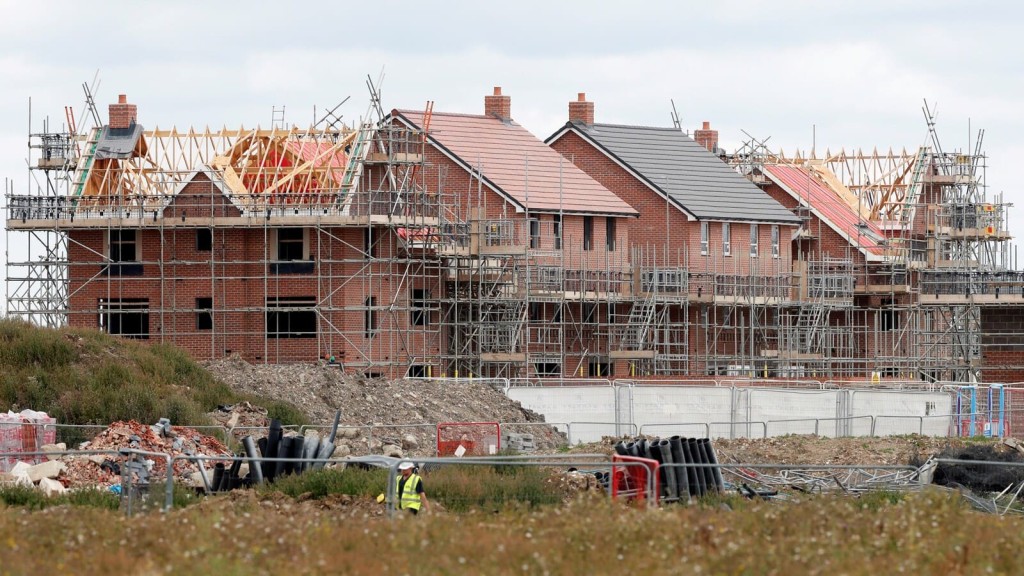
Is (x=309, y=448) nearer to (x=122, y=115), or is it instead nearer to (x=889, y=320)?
(x=122, y=115)

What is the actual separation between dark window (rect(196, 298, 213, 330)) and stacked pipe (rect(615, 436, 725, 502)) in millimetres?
27505

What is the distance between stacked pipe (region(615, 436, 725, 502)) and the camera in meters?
23.5

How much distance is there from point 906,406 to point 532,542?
30794mm

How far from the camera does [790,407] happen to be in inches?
1806

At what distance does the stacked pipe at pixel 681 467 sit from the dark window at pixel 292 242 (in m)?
27.0

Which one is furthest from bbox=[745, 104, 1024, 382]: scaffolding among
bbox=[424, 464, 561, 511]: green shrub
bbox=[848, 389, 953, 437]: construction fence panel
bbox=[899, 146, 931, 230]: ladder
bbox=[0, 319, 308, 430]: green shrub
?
bbox=[424, 464, 561, 511]: green shrub

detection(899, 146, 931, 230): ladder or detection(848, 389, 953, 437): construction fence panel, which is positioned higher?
detection(899, 146, 931, 230): ladder

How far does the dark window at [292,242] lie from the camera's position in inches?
2072

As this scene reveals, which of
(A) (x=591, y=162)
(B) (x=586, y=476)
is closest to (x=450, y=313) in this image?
(A) (x=591, y=162)

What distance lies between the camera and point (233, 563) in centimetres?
1600

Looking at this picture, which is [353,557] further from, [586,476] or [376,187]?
[376,187]

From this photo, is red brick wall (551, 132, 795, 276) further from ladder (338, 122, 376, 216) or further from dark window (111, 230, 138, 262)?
dark window (111, 230, 138, 262)

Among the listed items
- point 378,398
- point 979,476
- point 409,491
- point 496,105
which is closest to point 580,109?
point 496,105

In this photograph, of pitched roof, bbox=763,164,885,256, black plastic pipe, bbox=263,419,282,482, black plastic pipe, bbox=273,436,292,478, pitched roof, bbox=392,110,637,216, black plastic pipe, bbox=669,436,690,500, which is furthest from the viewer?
pitched roof, bbox=763,164,885,256
